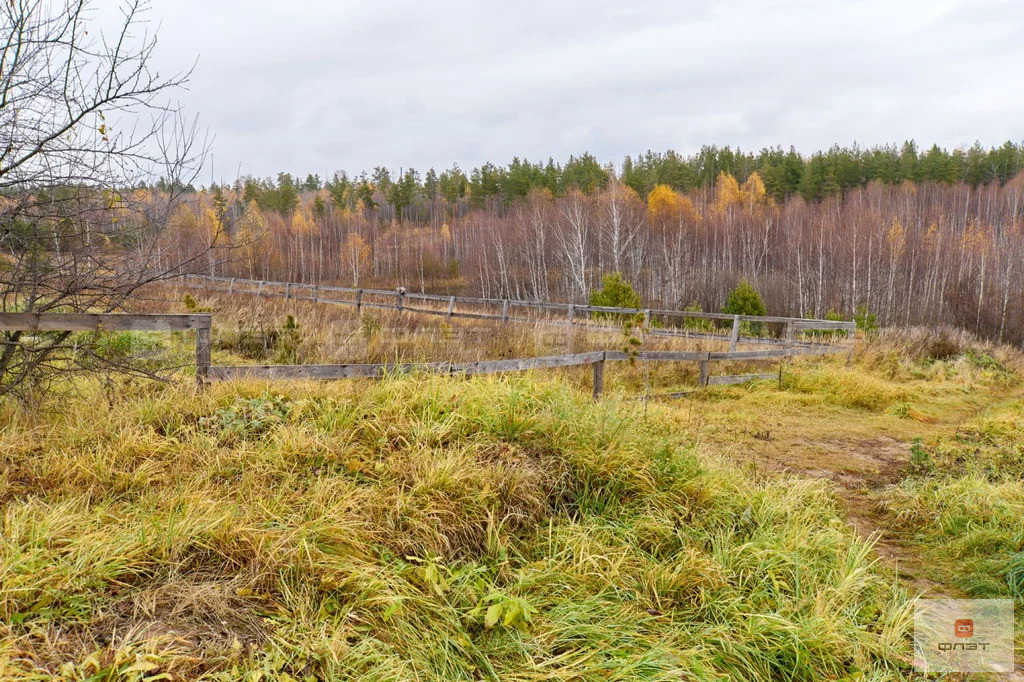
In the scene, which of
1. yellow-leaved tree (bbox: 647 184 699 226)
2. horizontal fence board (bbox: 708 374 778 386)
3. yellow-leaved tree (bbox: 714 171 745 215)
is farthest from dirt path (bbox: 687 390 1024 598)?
yellow-leaved tree (bbox: 714 171 745 215)

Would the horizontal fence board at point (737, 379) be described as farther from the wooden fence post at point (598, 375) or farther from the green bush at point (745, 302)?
the green bush at point (745, 302)

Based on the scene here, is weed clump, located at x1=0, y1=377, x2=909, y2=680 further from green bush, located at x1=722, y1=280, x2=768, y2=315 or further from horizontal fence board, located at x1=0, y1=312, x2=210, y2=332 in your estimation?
green bush, located at x1=722, y1=280, x2=768, y2=315

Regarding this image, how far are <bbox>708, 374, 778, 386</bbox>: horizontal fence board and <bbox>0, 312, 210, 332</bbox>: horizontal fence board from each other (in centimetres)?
870

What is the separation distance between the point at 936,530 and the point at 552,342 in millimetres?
7925

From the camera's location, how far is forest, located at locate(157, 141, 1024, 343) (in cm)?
3562

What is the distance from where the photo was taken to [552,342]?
12219 millimetres

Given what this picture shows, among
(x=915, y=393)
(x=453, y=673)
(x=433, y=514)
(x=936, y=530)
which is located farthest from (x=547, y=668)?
(x=915, y=393)

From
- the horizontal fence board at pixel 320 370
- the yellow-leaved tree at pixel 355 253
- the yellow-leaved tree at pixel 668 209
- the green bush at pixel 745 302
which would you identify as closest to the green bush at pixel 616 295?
the green bush at pixel 745 302

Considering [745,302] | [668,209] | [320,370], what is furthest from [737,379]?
[668,209]

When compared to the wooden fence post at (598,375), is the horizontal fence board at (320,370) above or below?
above

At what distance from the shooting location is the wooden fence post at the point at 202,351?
17.4 ft

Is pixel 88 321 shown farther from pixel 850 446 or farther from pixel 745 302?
pixel 745 302

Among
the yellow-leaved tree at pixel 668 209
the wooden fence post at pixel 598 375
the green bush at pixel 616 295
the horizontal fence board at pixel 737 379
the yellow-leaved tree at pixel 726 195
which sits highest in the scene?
the yellow-leaved tree at pixel 726 195

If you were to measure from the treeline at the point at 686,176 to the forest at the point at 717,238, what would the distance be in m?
0.23
